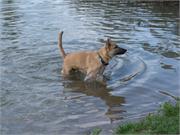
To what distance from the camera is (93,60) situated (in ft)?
33.5

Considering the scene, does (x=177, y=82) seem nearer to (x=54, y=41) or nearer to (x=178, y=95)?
(x=178, y=95)

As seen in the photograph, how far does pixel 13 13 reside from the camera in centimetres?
1941

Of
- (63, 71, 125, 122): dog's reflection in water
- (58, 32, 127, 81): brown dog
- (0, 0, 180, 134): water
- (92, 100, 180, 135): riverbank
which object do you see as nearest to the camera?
(92, 100, 180, 135): riverbank

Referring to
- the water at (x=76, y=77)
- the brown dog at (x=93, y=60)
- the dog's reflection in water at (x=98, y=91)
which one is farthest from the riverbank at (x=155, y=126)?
the brown dog at (x=93, y=60)

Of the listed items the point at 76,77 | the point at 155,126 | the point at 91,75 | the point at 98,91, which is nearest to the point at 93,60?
the point at 91,75

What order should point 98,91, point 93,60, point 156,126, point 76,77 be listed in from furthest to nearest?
point 76,77
point 93,60
point 98,91
point 156,126

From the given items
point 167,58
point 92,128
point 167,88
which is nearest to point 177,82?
point 167,88

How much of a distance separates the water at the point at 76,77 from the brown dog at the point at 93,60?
0.29 meters

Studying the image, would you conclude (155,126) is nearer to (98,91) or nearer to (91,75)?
(98,91)

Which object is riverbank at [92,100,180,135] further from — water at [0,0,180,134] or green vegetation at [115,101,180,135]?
water at [0,0,180,134]

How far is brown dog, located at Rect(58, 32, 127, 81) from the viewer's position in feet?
33.1

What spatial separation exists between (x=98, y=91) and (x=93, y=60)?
879 millimetres

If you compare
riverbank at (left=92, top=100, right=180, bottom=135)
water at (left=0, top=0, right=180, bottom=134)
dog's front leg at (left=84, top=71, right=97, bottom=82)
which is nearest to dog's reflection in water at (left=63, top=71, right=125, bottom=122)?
water at (left=0, top=0, right=180, bottom=134)

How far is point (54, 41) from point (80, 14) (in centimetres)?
534
